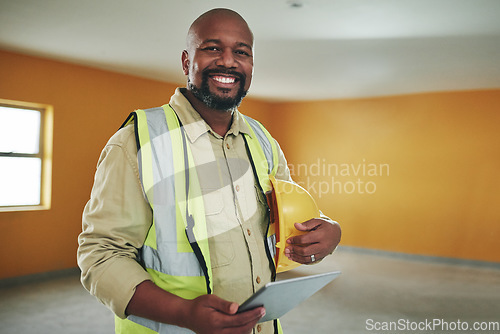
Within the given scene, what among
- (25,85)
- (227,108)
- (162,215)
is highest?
(25,85)

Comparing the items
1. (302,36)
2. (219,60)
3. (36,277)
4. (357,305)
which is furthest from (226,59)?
(36,277)

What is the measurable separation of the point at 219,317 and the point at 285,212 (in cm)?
43

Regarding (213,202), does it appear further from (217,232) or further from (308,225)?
(308,225)

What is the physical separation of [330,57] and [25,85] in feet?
11.4

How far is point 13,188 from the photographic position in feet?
16.5

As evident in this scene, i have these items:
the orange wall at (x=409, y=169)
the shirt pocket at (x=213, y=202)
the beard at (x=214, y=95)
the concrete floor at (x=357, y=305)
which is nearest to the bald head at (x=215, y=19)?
the beard at (x=214, y=95)

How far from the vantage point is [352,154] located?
753 centimetres

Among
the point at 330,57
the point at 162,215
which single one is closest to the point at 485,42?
the point at 330,57

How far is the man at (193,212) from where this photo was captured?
2.83 feet

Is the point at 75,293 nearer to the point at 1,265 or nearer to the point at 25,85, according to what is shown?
the point at 1,265

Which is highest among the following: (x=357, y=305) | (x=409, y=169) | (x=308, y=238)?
(x=409, y=169)

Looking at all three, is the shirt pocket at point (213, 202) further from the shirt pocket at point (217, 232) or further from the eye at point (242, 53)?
the eye at point (242, 53)

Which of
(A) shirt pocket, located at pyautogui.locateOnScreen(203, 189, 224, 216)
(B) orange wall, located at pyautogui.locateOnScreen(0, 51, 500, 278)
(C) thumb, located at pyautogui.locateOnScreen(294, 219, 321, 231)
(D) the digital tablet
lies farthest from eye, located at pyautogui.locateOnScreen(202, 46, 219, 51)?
(B) orange wall, located at pyautogui.locateOnScreen(0, 51, 500, 278)

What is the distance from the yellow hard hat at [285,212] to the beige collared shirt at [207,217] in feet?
0.12
